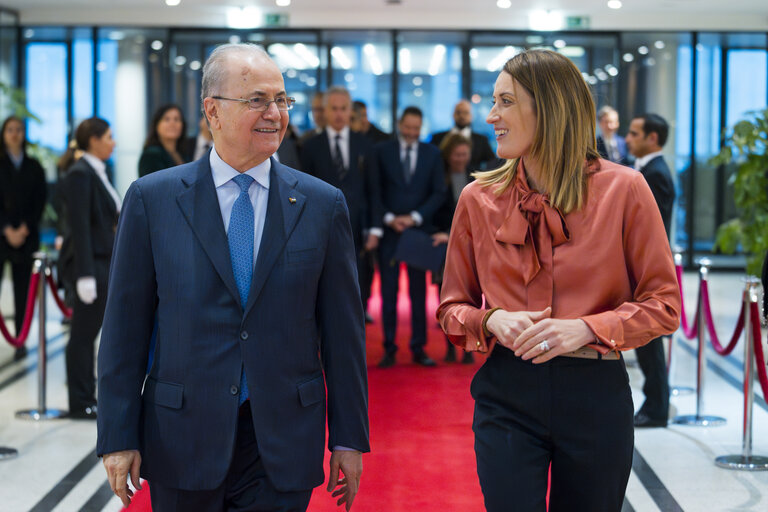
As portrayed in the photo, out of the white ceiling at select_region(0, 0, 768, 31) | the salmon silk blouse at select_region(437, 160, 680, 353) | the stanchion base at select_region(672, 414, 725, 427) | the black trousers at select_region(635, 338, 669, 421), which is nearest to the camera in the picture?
the salmon silk blouse at select_region(437, 160, 680, 353)

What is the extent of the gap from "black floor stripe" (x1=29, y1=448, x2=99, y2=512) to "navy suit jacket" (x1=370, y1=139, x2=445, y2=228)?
3.13 m

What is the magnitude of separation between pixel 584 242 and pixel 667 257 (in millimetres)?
196

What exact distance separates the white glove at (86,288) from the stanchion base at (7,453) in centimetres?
91

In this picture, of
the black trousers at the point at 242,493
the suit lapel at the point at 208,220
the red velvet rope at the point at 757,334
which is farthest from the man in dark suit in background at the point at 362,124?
the black trousers at the point at 242,493

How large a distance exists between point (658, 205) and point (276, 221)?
3905 mm

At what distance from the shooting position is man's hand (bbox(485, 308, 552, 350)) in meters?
2.20

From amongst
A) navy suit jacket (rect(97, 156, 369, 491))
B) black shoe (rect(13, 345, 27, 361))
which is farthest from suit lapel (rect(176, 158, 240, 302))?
black shoe (rect(13, 345, 27, 361))

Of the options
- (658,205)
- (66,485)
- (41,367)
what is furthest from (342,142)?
(66,485)

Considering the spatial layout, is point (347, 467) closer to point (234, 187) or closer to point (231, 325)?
point (231, 325)

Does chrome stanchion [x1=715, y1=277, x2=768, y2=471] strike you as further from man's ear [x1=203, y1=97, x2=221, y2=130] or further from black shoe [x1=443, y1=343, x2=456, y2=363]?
man's ear [x1=203, y1=97, x2=221, y2=130]

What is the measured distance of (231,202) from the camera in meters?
2.31

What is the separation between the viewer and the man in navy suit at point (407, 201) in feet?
24.4

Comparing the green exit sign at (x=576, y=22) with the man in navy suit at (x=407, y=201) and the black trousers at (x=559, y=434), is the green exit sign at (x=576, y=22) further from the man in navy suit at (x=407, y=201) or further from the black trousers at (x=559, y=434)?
the black trousers at (x=559, y=434)

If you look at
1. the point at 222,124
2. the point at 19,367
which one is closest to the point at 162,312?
the point at 222,124
